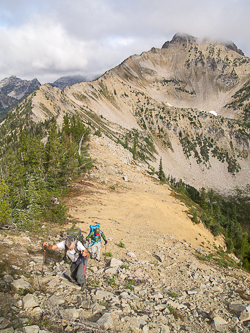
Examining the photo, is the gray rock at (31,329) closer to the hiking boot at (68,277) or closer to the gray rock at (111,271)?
the hiking boot at (68,277)

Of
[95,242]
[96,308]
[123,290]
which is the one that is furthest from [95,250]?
[96,308]

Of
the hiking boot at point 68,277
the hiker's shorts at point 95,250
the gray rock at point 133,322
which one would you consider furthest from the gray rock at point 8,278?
the hiker's shorts at point 95,250

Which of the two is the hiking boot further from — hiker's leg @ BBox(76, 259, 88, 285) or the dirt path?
the dirt path

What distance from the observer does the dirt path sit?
13805mm

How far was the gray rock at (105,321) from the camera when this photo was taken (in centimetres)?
485

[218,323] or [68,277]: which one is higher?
[218,323]

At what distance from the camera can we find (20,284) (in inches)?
217

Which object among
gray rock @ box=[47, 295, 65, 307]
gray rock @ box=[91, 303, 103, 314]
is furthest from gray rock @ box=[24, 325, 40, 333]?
gray rock @ box=[91, 303, 103, 314]

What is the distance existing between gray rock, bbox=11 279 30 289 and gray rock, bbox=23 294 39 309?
51 cm

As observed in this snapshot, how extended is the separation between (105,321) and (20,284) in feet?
8.60

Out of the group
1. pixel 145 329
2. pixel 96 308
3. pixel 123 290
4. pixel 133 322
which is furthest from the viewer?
pixel 123 290

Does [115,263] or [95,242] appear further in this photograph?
[95,242]

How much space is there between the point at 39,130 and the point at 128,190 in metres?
28.1

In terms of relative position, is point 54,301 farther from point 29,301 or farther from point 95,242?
point 95,242
